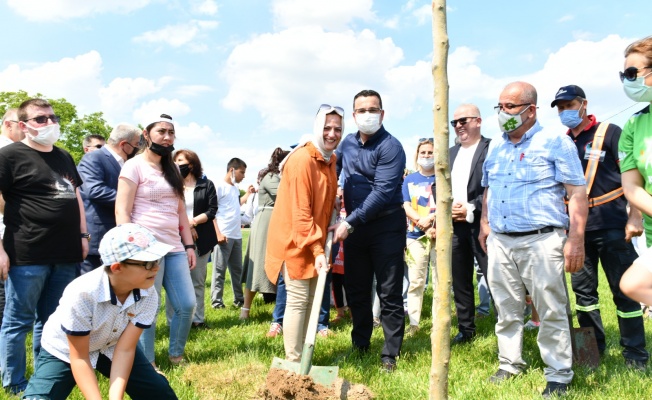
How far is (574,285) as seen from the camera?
4.82 metres

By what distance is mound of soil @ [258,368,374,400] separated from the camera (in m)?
3.61

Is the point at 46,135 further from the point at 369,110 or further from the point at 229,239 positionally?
the point at 229,239

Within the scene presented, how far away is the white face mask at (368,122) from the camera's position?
15.5ft

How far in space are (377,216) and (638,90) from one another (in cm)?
227

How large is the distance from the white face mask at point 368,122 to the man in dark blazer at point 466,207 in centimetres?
110

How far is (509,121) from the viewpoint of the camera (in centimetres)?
407

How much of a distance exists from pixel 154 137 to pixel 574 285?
402 cm

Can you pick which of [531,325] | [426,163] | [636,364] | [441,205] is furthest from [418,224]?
[441,205]

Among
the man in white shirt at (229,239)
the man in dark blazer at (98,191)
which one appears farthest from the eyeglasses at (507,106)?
the man in white shirt at (229,239)

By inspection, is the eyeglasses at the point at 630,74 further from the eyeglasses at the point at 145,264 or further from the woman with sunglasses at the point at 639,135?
the eyeglasses at the point at 145,264

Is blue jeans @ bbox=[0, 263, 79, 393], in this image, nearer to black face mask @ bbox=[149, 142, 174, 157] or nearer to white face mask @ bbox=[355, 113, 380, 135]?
black face mask @ bbox=[149, 142, 174, 157]

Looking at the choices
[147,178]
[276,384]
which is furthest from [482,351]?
[147,178]

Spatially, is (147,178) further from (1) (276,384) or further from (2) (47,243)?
(1) (276,384)

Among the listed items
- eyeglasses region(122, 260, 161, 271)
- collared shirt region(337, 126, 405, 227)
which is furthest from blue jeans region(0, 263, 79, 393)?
collared shirt region(337, 126, 405, 227)
